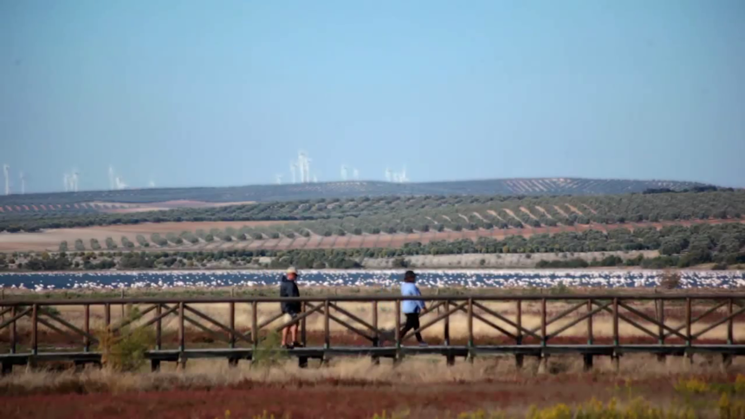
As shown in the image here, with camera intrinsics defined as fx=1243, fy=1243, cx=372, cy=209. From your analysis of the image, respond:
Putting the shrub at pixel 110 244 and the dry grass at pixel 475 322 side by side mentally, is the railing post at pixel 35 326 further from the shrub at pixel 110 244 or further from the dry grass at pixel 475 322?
the shrub at pixel 110 244

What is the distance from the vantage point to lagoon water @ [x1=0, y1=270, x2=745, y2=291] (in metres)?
Answer: 69.3

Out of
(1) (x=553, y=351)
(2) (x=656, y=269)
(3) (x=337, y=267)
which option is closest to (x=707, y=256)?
(2) (x=656, y=269)

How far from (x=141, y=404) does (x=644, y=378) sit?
9.45 meters

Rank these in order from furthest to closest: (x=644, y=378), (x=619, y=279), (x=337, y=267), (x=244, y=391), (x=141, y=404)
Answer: (x=337, y=267), (x=619, y=279), (x=644, y=378), (x=244, y=391), (x=141, y=404)

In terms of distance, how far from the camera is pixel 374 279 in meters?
82.8

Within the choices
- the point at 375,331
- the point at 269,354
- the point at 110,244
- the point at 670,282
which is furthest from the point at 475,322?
the point at 110,244

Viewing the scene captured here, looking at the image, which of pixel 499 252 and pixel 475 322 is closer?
pixel 475 322

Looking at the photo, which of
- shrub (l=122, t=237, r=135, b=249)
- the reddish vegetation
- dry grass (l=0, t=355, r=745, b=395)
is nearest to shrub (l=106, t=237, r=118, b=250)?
shrub (l=122, t=237, r=135, b=249)

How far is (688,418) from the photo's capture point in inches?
685

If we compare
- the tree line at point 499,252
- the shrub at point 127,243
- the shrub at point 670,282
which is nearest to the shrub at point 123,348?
the shrub at point 670,282

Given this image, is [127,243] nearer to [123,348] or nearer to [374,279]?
[374,279]

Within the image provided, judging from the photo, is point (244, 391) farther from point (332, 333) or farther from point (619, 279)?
point (619, 279)

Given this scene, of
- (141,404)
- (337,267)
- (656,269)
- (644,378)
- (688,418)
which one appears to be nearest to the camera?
(688,418)

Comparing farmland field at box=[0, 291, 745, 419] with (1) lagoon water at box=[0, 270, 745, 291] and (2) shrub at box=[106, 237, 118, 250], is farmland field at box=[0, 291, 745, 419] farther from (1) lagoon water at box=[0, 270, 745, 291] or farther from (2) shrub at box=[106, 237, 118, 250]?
(2) shrub at box=[106, 237, 118, 250]
